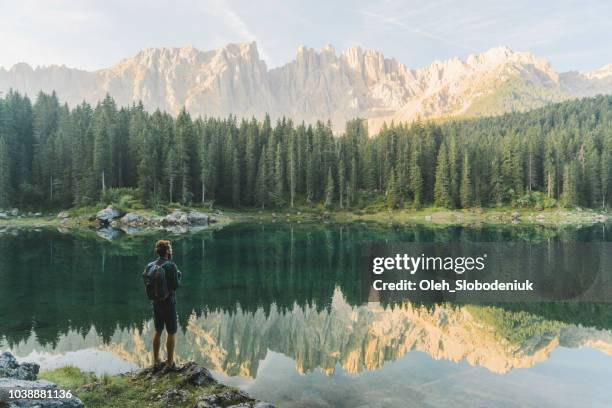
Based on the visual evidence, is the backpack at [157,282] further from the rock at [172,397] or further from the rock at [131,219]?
the rock at [131,219]

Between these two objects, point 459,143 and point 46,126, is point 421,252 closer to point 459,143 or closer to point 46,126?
point 459,143

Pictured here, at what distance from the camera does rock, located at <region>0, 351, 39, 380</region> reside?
11.3 metres

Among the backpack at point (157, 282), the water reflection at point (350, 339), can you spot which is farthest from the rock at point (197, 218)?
the backpack at point (157, 282)

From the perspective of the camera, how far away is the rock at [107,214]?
78312 millimetres

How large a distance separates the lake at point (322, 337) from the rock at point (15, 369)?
3.46 m

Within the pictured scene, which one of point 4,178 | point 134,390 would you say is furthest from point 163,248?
point 4,178

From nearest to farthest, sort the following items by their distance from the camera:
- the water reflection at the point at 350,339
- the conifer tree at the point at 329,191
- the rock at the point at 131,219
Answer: the water reflection at the point at 350,339, the rock at the point at 131,219, the conifer tree at the point at 329,191

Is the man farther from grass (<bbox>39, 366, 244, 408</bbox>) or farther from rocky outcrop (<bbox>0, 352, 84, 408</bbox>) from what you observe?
rocky outcrop (<bbox>0, 352, 84, 408</bbox>)

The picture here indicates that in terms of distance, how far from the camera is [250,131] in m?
124

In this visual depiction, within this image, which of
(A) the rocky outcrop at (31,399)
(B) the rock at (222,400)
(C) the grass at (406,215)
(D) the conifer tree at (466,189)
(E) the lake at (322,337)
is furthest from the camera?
(D) the conifer tree at (466,189)

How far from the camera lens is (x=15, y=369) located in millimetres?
11680

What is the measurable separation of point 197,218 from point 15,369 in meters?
76.0

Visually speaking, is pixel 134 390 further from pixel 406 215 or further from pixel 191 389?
pixel 406 215

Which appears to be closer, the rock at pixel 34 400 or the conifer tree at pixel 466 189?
the rock at pixel 34 400
